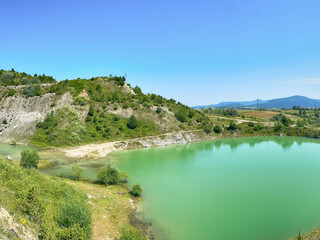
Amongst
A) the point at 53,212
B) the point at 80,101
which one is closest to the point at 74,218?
the point at 53,212

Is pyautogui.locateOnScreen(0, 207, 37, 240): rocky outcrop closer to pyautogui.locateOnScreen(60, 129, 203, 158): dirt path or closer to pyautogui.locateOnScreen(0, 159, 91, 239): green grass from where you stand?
pyautogui.locateOnScreen(0, 159, 91, 239): green grass

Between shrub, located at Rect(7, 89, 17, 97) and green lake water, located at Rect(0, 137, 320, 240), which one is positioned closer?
green lake water, located at Rect(0, 137, 320, 240)

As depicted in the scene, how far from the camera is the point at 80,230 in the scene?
14039 millimetres

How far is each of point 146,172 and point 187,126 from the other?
43674 millimetres

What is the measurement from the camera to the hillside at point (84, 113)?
61.9m

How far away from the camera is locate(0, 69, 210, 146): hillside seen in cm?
6194

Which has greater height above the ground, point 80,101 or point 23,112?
point 80,101

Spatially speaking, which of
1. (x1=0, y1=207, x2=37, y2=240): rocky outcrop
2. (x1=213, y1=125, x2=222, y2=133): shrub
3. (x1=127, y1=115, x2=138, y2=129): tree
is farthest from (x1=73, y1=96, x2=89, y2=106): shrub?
(x1=0, y1=207, x2=37, y2=240): rocky outcrop

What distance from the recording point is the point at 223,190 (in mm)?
29656

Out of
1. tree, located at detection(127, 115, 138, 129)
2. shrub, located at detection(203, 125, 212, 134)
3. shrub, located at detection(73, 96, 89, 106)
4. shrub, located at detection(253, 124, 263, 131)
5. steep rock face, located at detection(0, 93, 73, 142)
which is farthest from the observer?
shrub, located at detection(253, 124, 263, 131)

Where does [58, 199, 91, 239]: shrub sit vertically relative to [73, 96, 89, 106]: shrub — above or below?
below

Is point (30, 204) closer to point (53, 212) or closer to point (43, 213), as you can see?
point (43, 213)

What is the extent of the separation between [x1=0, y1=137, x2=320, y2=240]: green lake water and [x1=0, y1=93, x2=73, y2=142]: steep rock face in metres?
17.6

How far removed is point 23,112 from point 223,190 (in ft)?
231
